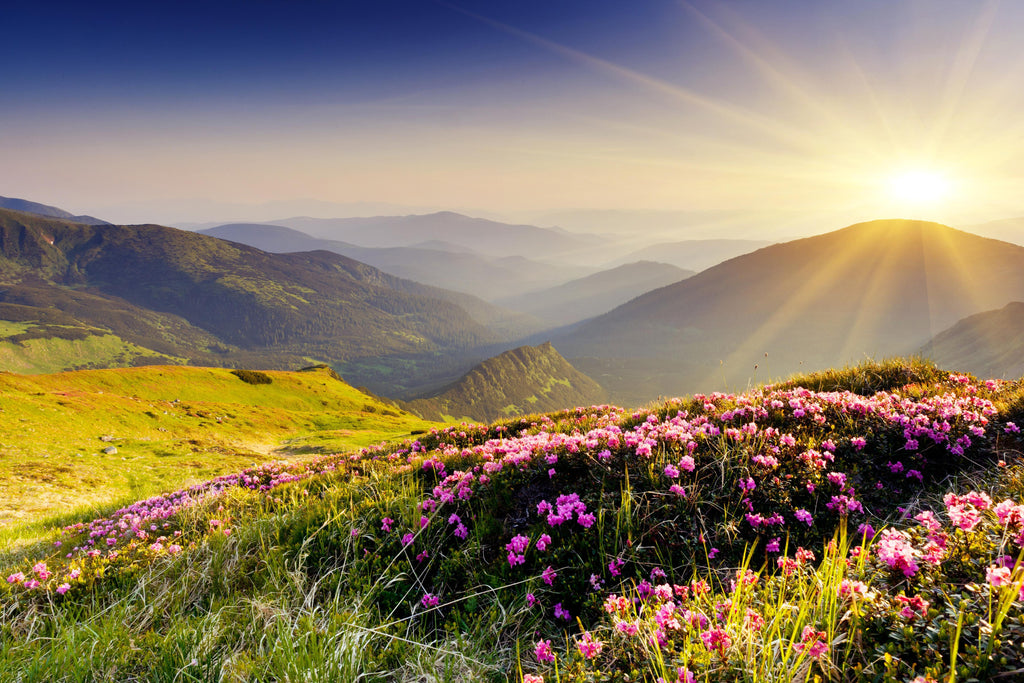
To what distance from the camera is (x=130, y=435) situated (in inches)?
1452

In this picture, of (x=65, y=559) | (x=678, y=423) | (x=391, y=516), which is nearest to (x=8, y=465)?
(x=65, y=559)

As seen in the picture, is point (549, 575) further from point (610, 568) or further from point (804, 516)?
point (804, 516)

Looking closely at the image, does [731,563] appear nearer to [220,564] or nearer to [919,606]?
[919,606]

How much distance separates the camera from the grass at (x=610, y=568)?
103 inches

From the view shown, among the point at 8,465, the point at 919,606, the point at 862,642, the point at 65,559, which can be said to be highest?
the point at 919,606

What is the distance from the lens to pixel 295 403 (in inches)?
3418

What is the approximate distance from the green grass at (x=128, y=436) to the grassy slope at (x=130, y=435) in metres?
0.06

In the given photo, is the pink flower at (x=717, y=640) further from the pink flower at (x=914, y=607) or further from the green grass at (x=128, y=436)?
the green grass at (x=128, y=436)

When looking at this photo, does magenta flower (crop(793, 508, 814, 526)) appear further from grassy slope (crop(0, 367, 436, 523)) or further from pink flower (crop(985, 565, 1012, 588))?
grassy slope (crop(0, 367, 436, 523))

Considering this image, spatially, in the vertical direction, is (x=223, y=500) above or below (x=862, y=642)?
below

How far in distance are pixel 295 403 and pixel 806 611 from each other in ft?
316

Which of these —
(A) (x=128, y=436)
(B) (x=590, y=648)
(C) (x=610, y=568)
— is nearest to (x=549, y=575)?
(C) (x=610, y=568)

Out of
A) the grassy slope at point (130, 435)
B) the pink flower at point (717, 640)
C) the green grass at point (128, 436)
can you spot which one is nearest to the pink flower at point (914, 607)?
the pink flower at point (717, 640)

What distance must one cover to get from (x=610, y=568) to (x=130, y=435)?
47.5 meters
